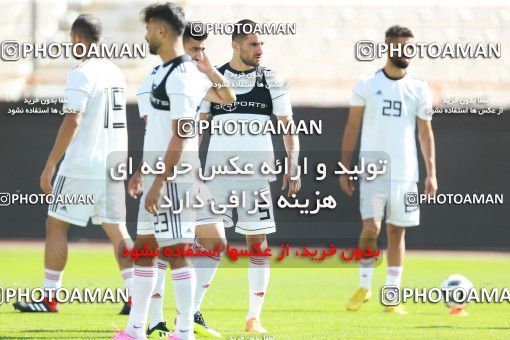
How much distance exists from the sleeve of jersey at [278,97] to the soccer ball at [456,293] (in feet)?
8.32

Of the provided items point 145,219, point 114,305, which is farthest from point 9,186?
point 145,219

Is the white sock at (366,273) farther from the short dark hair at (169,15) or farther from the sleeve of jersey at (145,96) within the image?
the short dark hair at (169,15)

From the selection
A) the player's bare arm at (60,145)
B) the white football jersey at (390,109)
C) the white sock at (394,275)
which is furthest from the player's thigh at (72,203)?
the white sock at (394,275)

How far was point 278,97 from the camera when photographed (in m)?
9.84

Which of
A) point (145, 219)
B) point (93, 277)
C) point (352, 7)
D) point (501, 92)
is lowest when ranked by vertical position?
point (93, 277)

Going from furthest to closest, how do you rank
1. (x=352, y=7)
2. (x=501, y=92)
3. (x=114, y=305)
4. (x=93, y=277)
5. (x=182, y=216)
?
(x=352, y=7)
(x=501, y=92)
(x=93, y=277)
(x=114, y=305)
(x=182, y=216)

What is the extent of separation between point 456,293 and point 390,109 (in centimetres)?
183

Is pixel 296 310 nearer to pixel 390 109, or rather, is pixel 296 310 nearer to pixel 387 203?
pixel 387 203

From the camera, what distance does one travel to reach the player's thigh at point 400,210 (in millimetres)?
11891

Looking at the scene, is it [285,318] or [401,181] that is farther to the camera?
[401,181]

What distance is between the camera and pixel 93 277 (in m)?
16.0

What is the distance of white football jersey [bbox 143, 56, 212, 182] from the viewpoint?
8.00 meters

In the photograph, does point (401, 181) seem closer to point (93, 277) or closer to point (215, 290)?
point (215, 290)

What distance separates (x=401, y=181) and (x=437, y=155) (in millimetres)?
10313
